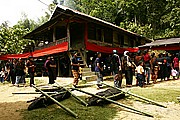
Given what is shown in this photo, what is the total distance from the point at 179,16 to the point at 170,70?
16257 mm

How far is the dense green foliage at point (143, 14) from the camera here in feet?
98.8

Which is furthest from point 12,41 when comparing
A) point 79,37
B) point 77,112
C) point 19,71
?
point 77,112

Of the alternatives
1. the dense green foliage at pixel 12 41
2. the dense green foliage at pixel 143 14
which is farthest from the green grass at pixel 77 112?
the dense green foliage at pixel 143 14

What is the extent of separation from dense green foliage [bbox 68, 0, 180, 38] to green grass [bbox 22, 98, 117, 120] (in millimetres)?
24011

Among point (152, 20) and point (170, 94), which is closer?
point (170, 94)

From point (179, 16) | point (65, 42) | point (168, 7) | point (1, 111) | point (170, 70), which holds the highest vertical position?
point (168, 7)

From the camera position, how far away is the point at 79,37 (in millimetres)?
18422

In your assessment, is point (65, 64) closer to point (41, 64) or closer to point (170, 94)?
point (41, 64)

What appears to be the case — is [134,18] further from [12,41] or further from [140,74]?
[140,74]

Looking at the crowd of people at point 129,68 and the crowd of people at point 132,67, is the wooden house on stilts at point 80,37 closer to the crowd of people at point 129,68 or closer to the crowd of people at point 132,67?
the crowd of people at point 129,68

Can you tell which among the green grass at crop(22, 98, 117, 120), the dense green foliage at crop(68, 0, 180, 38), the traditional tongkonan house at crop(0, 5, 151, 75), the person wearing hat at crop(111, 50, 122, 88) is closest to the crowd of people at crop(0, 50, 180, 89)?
the person wearing hat at crop(111, 50, 122, 88)

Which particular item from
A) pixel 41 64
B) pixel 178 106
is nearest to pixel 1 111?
pixel 178 106

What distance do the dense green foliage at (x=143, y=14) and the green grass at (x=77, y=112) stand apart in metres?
24.0

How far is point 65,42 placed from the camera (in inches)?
646
